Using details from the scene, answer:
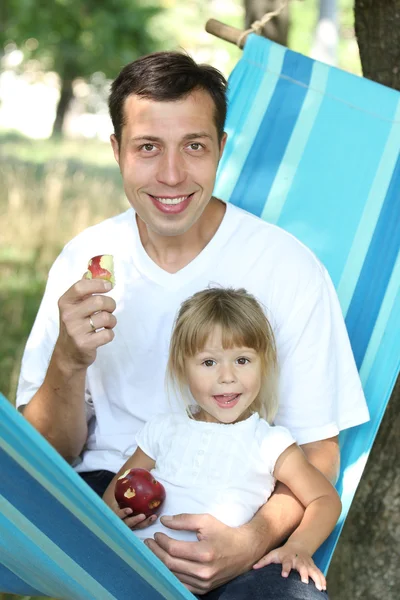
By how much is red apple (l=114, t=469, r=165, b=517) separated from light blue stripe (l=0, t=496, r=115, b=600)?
0.25 metres

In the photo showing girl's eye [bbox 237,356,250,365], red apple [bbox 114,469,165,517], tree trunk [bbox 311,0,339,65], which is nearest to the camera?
red apple [bbox 114,469,165,517]

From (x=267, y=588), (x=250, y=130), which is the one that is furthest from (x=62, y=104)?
(x=267, y=588)

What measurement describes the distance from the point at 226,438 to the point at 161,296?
0.45 meters

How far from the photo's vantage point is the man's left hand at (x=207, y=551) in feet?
6.27

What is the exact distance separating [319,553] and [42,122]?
2671cm

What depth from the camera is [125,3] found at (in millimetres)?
16703

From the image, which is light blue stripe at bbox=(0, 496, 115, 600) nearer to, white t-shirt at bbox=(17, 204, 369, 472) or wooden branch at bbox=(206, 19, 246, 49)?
white t-shirt at bbox=(17, 204, 369, 472)

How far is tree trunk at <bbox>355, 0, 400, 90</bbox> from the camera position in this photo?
2.83 meters

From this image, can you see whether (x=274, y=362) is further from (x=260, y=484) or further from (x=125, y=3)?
(x=125, y=3)

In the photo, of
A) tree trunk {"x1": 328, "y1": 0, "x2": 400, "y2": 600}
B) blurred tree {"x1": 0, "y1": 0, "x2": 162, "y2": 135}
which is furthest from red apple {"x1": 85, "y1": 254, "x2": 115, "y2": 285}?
blurred tree {"x1": 0, "y1": 0, "x2": 162, "y2": 135}

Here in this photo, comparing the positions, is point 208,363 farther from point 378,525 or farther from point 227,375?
point 378,525

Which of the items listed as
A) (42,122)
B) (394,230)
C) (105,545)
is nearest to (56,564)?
(105,545)

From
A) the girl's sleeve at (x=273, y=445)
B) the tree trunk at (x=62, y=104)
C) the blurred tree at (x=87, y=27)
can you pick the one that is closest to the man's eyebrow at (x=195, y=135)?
the girl's sleeve at (x=273, y=445)

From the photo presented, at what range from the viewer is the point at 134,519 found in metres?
2.07
